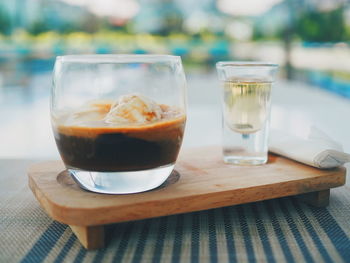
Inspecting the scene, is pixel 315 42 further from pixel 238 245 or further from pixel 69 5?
pixel 238 245

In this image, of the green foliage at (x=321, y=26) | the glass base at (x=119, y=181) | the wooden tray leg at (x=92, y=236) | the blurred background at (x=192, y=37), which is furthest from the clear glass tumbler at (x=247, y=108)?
the green foliage at (x=321, y=26)

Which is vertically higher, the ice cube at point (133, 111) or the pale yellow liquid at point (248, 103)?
the ice cube at point (133, 111)

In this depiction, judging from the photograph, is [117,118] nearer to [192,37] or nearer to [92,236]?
[92,236]

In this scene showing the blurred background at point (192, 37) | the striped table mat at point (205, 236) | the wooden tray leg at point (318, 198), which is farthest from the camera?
the blurred background at point (192, 37)

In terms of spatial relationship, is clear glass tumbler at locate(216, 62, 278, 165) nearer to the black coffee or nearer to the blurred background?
the black coffee

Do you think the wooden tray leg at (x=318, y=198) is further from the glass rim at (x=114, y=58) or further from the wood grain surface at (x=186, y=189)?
the glass rim at (x=114, y=58)

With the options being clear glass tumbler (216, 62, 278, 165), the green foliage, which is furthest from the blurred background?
clear glass tumbler (216, 62, 278, 165)

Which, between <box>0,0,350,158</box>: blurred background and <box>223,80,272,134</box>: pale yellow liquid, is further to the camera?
<box>0,0,350,158</box>: blurred background

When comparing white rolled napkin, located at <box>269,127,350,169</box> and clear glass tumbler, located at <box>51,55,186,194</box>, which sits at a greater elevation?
clear glass tumbler, located at <box>51,55,186,194</box>
